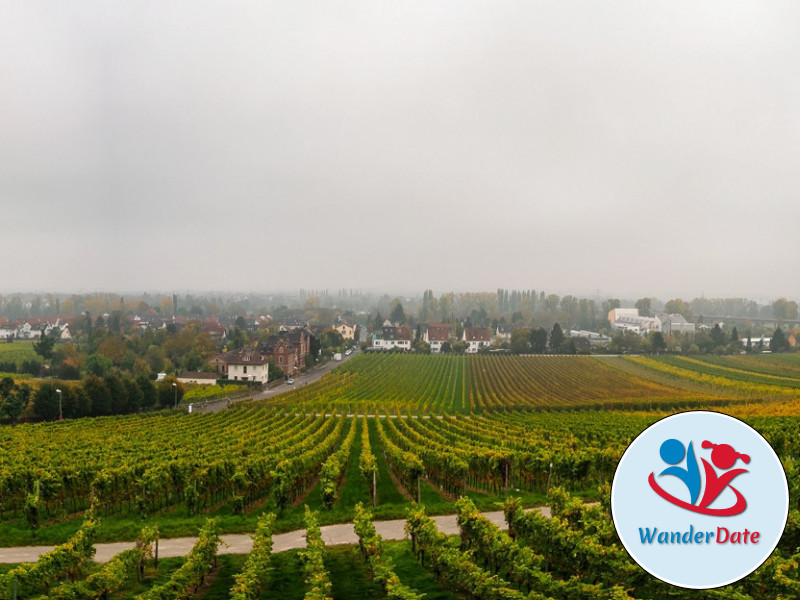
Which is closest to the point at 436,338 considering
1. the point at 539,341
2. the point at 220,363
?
the point at 539,341

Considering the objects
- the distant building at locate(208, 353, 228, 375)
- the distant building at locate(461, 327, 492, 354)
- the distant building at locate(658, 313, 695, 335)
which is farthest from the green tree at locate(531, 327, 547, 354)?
the distant building at locate(208, 353, 228, 375)

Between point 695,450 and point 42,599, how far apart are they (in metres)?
9.74

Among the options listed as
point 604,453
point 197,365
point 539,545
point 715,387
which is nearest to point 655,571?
point 539,545

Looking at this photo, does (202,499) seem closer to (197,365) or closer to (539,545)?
(539,545)

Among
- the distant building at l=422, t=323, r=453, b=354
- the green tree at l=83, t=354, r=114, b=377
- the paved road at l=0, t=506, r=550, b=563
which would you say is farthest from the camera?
the distant building at l=422, t=323, r=453, b=354

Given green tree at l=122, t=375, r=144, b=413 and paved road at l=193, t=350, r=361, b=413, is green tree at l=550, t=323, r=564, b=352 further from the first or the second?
green tree at l=122, t=375, r=144, b=413

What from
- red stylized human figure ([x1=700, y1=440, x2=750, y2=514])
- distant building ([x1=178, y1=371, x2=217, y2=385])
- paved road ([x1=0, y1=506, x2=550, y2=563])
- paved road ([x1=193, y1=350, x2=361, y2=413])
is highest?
red stylized human figure ([x1=700, y1=440, x2=750, y2=514])

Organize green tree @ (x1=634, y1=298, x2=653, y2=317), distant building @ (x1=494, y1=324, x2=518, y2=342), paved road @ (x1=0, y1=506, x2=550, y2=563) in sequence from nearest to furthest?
paved road @ (x1=0, y1=506, x2=550, y2=563) < distant building @ (x1=494, y1=324, x2=518, y2=342) < green tree @ (x1=634, y1=298, x2=653, y2=317)

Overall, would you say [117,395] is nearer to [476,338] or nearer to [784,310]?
[476,338]

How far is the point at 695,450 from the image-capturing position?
18.5 feet

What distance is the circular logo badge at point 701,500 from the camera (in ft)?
17.9

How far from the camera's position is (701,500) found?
219 inches

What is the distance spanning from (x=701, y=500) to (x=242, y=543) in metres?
12.0

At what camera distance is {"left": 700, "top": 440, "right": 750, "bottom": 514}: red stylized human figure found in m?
5.52
